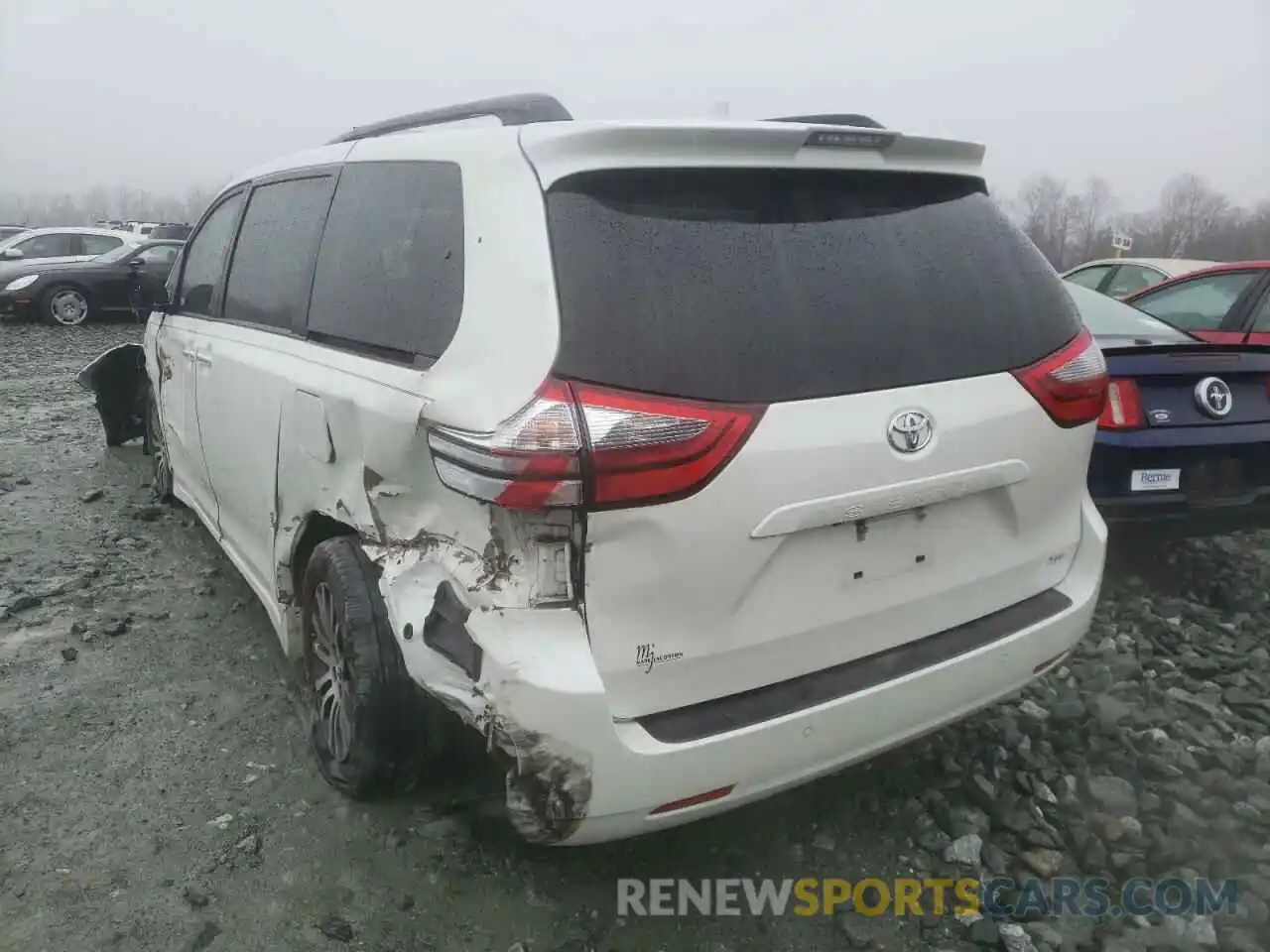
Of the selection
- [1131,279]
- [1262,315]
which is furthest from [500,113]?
[1131,279]

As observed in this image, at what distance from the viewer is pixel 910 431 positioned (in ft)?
7.12

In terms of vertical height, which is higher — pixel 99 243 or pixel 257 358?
pixel 257 358

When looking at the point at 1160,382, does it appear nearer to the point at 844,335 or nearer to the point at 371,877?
the point at 844,335

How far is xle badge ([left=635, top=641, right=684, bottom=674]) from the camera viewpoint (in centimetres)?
200

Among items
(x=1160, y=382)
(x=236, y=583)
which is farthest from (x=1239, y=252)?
(x=236, y=583)

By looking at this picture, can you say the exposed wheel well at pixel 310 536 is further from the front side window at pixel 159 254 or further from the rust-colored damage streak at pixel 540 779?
the front side window at pixel 159 254

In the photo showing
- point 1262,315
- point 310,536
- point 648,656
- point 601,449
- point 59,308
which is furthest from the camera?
point 59,308

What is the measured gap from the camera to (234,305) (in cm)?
376

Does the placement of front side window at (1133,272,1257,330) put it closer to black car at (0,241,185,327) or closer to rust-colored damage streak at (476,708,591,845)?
rust-colored damage streak at (476,708,591,845)

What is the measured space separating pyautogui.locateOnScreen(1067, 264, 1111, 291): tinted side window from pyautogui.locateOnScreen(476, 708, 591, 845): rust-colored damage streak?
351 inches

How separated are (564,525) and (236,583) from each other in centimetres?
309

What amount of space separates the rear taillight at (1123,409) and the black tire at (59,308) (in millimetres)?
16044

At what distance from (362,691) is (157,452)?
3.84 metres

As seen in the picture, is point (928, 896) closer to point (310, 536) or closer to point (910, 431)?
point (910, 431)
